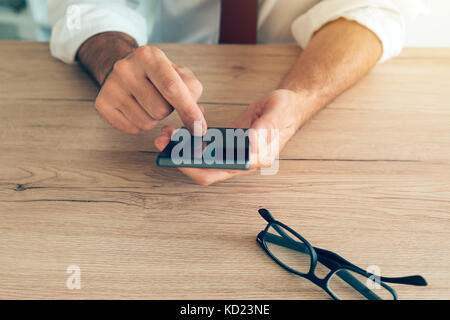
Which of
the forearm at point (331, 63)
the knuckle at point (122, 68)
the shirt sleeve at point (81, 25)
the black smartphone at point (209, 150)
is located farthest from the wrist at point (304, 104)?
the shirt sleeve at point (81, 25)

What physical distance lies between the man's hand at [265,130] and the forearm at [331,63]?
0.16 ft

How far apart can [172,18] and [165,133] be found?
27.1 inches

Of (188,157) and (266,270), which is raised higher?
(188,157)

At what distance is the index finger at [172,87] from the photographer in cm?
46

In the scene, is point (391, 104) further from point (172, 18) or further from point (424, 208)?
point (172, 18)

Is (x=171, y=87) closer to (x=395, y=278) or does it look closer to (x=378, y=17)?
(x=395, y=278)

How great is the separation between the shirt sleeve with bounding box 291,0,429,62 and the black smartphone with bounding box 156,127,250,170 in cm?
45

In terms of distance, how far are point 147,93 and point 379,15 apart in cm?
54

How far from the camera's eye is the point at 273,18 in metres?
0.93

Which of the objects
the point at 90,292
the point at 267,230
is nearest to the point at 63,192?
the point at 90,292

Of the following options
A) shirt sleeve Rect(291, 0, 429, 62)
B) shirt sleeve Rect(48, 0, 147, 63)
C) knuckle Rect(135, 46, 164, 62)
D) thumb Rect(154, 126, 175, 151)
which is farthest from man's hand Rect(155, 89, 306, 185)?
shirt sleeve Rect(48, 0, 147, 63)

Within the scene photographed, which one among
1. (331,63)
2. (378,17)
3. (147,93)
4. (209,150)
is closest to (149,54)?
(147,93)

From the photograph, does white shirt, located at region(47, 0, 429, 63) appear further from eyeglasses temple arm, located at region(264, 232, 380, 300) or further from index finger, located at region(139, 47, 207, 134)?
eyeglasses temple arm, located at region(264, 232, 380, 300)
